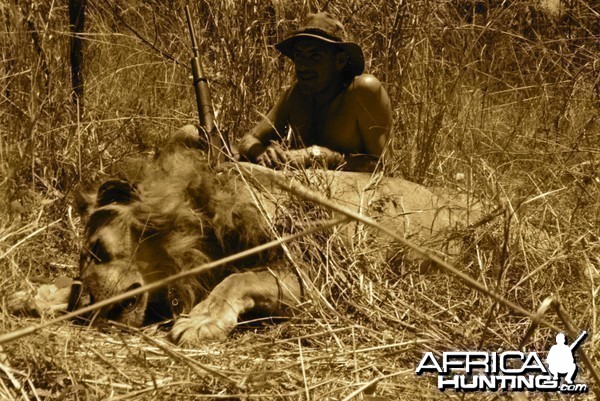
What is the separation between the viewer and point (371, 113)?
4.63 m

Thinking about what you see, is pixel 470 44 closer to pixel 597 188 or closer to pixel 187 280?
pixel 597 188

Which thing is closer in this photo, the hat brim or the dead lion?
the dead lion

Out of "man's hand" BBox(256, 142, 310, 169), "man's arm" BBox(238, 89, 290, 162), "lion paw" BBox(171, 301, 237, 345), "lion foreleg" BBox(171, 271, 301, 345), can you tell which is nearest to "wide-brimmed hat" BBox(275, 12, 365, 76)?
"man's arm" BBox(238, 89, 290, 162)

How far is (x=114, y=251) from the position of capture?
358 centimetres

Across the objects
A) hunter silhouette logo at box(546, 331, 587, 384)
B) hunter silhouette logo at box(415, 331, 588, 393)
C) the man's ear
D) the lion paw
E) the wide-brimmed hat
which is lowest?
the lion paw

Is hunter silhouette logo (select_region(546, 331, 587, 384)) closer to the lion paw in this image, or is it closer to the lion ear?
the lion paw

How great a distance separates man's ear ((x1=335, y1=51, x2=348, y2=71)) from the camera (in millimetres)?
4621

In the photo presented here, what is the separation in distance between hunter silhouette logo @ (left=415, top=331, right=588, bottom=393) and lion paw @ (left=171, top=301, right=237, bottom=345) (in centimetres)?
75

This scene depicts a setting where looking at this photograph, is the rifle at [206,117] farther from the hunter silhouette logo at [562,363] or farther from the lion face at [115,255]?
the hunter silhouette logo at [562,363]

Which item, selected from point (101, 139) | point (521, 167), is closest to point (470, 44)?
point (521, 167)

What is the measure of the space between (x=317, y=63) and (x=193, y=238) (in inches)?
49.1

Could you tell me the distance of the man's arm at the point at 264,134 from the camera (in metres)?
4.61

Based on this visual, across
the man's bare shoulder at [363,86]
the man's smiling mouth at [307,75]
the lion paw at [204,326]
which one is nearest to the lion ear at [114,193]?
the lion paw at [204,326]

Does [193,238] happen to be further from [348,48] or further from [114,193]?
[348,48]
